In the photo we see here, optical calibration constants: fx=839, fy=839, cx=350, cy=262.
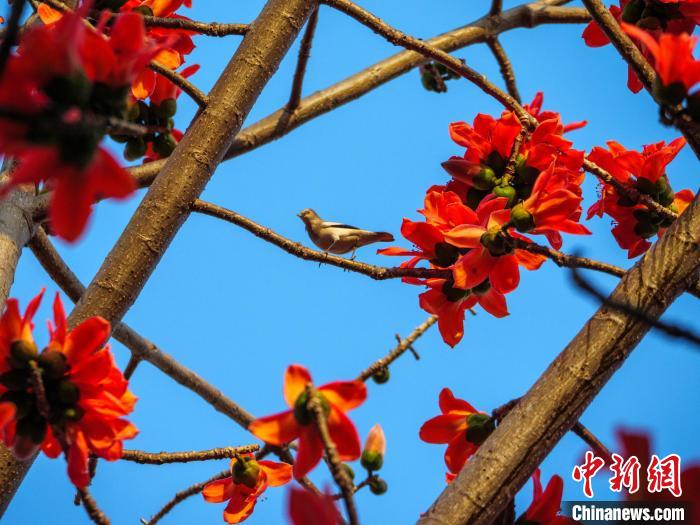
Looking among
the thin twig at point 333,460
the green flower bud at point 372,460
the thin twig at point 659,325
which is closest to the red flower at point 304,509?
the thin twig at point 333,460

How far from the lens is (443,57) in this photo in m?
2.10

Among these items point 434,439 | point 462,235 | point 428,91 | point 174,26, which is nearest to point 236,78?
point 174,26

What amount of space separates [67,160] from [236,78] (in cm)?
138

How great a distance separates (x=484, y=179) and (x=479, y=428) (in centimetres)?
65

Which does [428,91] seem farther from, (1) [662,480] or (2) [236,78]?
(1) [662,480]

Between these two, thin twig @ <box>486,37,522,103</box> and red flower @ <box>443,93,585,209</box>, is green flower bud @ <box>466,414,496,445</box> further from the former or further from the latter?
thin twig @ <box>486,37,522,103</box>

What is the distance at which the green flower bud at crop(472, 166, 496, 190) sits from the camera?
7.17 feet

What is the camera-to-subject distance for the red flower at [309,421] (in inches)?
50.4

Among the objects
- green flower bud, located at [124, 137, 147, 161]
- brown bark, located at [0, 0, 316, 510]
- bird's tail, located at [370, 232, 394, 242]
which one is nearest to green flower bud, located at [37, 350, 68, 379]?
brown bark, located at [0, 0, 316, 510]

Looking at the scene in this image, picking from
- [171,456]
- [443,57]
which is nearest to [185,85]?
[443,57]

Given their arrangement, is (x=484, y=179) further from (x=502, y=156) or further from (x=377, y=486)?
(x=377, y=486)

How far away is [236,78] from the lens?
7.32ft

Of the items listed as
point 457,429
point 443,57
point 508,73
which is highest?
point 508,73

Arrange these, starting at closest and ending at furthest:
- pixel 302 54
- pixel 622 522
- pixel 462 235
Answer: pixel 622 522, pixel 462 235, pixel 302 54
